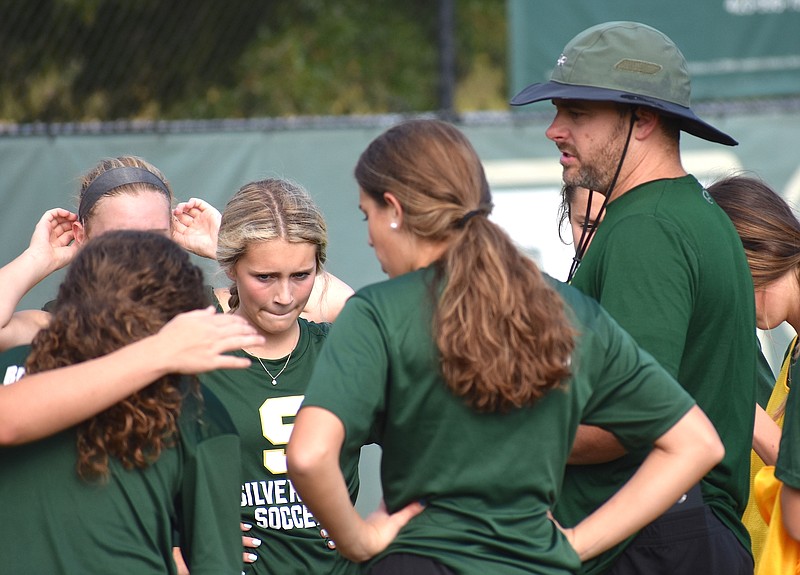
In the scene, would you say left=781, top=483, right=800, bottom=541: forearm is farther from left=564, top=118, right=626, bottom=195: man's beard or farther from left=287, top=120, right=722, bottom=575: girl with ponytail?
left=564, top=118, right=626, bottom=195: man's beard

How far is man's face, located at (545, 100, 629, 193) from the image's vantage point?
2.66 m

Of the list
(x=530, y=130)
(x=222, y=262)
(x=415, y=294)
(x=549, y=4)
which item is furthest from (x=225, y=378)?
(x=549, y=4)

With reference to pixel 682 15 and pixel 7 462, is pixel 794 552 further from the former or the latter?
pixel 682 15

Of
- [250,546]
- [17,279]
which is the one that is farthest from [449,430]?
[17,279]

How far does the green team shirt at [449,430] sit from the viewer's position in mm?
2041

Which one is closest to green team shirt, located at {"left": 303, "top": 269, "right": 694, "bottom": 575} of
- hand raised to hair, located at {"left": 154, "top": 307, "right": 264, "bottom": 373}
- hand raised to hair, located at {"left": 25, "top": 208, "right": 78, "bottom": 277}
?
hand raised to hair, located at {"left": 154, "top": 307, "right": 264, "bottom": 373}

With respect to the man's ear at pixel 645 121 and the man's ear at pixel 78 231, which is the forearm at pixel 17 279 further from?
the man's ear at pixel 645 121

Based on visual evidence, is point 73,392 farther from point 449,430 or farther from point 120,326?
point 449,430

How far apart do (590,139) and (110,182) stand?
1543 millimetres

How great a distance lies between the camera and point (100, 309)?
6.82 ft

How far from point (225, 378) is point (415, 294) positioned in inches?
46.5

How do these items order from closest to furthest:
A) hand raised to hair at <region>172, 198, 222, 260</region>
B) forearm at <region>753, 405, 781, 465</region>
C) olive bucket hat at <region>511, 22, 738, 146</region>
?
olive bucket hat at <region>511, 22, 738, 146</region>, forearm at <region>753, 405, 781, 465</region>, hand raised to hair at <region>172, 198, 222, 260</region>

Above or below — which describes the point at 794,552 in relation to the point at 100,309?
below

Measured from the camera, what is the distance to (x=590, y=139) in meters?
2.69
